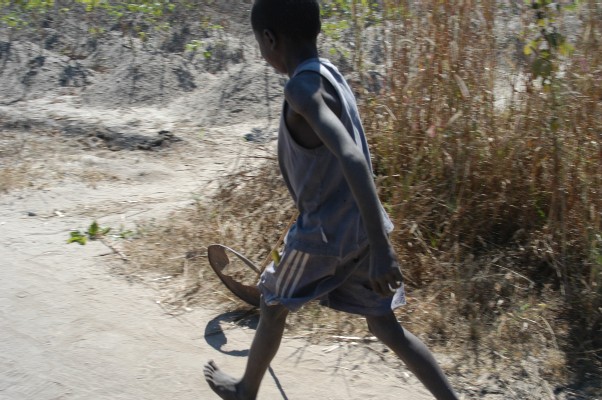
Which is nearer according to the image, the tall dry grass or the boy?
the boy

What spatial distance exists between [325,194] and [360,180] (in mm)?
319

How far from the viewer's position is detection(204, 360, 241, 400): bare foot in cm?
296

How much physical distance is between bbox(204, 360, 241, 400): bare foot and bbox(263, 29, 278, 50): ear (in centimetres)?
125

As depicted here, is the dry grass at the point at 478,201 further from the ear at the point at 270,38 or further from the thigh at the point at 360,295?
the ear at the point at 270,38

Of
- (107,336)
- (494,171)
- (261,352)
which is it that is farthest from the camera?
(494,171)

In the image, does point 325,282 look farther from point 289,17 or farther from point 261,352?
point 289,17

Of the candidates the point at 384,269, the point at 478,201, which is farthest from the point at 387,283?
the point at 478,201

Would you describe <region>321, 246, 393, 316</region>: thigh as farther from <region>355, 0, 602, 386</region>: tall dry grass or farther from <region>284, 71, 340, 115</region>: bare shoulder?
<region>355, 0, 602, 386</region>: tall dry grass

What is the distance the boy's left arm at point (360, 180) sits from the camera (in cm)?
231

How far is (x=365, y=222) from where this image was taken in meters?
2.35

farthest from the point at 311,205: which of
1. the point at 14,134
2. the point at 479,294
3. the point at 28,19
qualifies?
the point at 28,19

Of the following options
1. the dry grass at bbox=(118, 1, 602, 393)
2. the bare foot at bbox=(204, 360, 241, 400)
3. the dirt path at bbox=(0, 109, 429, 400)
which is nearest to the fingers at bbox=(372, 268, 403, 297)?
the bare foot at bbox=(204, 360, 241, 400)

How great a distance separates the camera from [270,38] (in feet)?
8.58

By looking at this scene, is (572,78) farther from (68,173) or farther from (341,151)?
(68,173)
